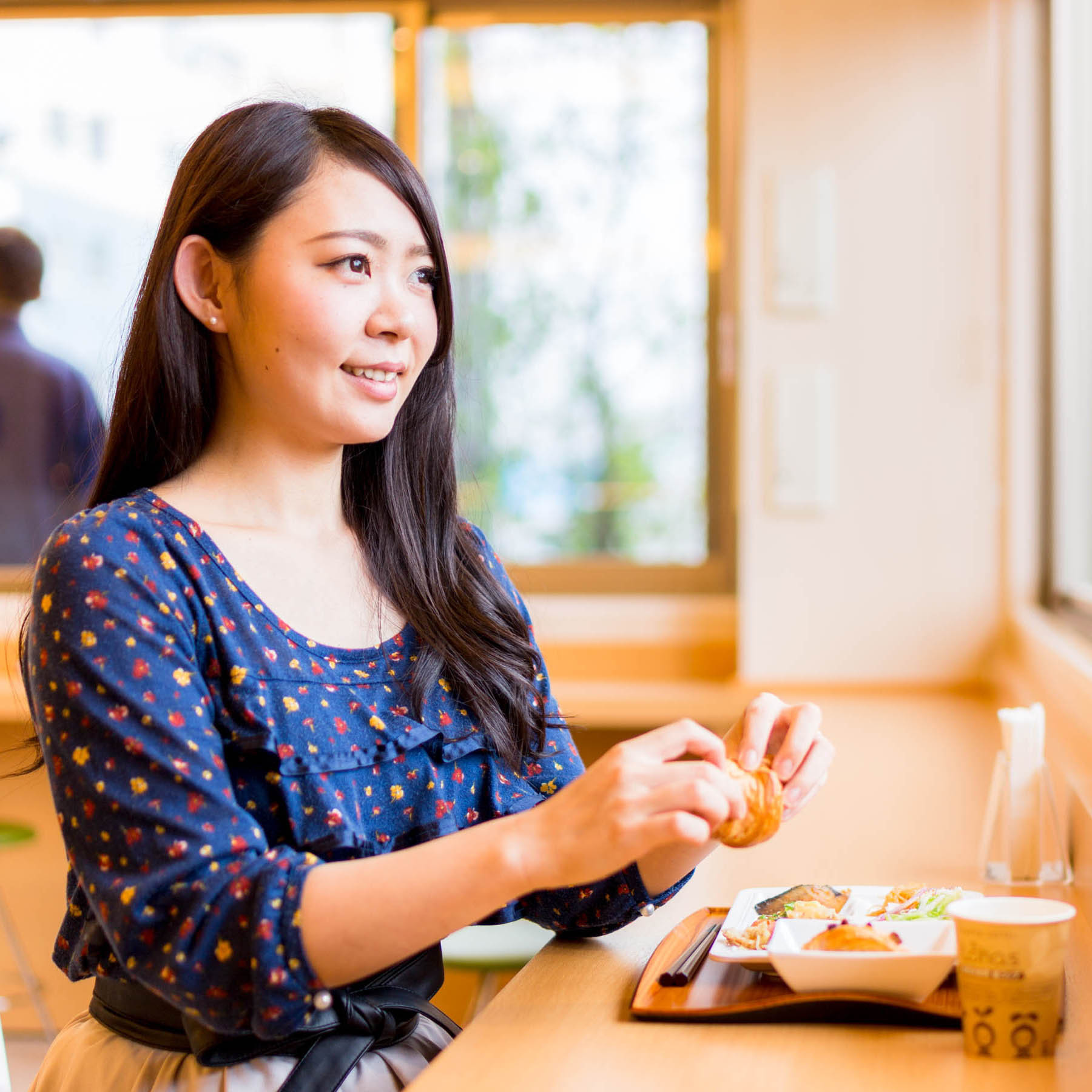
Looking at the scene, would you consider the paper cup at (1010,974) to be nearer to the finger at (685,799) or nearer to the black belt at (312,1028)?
the finger at (685,799)

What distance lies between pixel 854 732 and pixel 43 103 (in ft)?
8.54

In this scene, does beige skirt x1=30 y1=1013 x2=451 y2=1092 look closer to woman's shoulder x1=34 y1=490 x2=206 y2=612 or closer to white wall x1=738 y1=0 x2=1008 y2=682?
woman's shoulder x1=34 y1=490 x2=206 y2=612

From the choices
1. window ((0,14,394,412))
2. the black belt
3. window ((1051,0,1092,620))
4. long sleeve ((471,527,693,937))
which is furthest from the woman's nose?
window ((0,14,394,412))

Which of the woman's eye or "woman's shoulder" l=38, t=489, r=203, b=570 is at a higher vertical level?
the woman's eye

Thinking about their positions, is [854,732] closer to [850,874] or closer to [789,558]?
[789,558]

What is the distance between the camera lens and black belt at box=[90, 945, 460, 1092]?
103 centimetres

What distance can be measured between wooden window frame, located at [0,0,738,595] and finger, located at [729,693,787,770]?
2.05m

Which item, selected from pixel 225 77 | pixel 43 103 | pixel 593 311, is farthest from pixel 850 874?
pixel 43 103

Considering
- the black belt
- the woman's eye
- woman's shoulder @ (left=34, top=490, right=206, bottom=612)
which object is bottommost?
the black belt

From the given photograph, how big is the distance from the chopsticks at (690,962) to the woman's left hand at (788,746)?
13 cm

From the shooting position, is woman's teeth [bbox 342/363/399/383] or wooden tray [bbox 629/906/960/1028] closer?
wooden tray [bbox 629/906/960/1028]

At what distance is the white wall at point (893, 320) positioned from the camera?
2852 mm

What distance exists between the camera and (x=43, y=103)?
3.46 metres

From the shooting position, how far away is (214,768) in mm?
962
